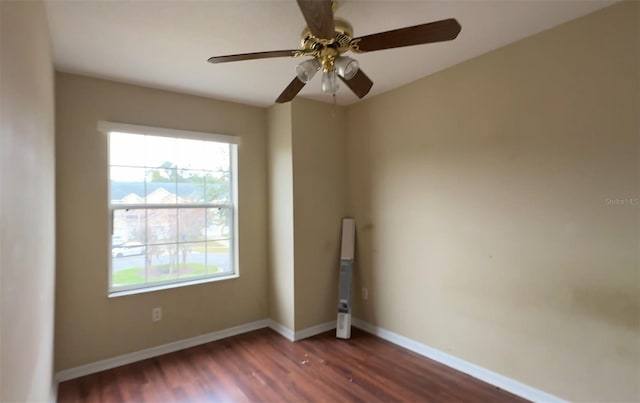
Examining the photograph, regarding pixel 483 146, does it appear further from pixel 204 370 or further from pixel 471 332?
pixel 204 370

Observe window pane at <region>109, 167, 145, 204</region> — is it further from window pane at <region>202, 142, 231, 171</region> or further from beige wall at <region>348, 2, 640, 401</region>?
beige wall at <region>348, 2, 640, 401</region>

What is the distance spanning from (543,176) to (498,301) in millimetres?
969

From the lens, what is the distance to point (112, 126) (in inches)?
113

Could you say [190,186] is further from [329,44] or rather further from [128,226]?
[329,44]

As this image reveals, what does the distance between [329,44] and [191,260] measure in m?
2.61

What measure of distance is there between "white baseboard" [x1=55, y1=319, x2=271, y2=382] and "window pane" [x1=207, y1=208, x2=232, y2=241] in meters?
1.00

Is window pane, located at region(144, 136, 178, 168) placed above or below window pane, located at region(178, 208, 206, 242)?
above

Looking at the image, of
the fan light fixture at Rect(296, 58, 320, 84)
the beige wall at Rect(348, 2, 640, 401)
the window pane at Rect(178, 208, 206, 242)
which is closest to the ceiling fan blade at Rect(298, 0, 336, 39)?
the fan light fixture at Rect(296, 58, 320, 84)

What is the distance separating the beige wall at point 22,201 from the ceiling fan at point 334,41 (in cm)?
79

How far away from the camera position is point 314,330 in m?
3.51

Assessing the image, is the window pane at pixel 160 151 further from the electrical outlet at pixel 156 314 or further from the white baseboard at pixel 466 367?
the white baseboard at pixel 466 367

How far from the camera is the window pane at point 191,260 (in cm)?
333

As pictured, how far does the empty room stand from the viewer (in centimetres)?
185

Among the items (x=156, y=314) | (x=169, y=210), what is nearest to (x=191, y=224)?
(x=169, y=210)
